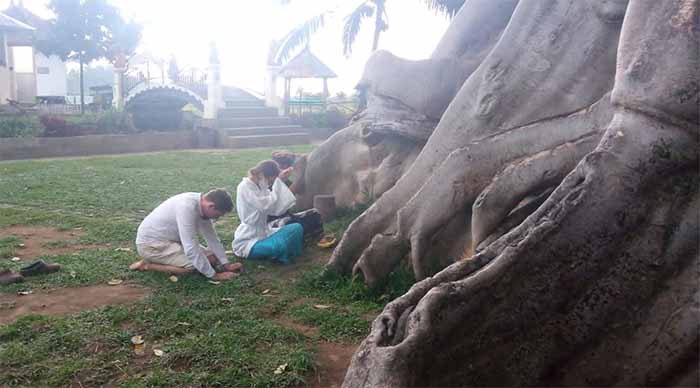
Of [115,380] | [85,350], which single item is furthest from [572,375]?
[85,350]

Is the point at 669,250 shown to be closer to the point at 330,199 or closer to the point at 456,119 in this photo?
the point at 456,119

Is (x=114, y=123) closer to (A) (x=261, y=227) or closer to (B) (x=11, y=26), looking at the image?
(B) (x=11, y=26)

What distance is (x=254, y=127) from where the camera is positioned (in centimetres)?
2384

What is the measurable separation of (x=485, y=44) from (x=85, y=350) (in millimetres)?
4840

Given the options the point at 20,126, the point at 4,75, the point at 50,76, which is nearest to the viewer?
the point at 20,126

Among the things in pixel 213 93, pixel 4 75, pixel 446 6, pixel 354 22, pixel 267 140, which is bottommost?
pixel 267 140

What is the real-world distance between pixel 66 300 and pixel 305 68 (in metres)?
22.9

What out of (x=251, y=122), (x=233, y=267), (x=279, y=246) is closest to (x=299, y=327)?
(x=233, y=267)

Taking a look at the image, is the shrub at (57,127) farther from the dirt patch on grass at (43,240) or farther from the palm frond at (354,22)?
the dirt patch on grass at (43,240)

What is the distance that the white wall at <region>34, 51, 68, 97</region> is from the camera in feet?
109

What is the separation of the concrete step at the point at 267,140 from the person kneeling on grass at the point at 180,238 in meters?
15.3

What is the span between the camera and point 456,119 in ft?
18.1

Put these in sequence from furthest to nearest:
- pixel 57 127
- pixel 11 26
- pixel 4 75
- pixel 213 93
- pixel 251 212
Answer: pixel 213 93 → pixel 4 75 → pixel 11 26 → pixel 57 127 → pixel 251 212

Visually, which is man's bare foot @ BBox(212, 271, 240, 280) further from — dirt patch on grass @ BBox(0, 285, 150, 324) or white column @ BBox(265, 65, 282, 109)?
white column @ BBox(265, 65, 282, 109)
